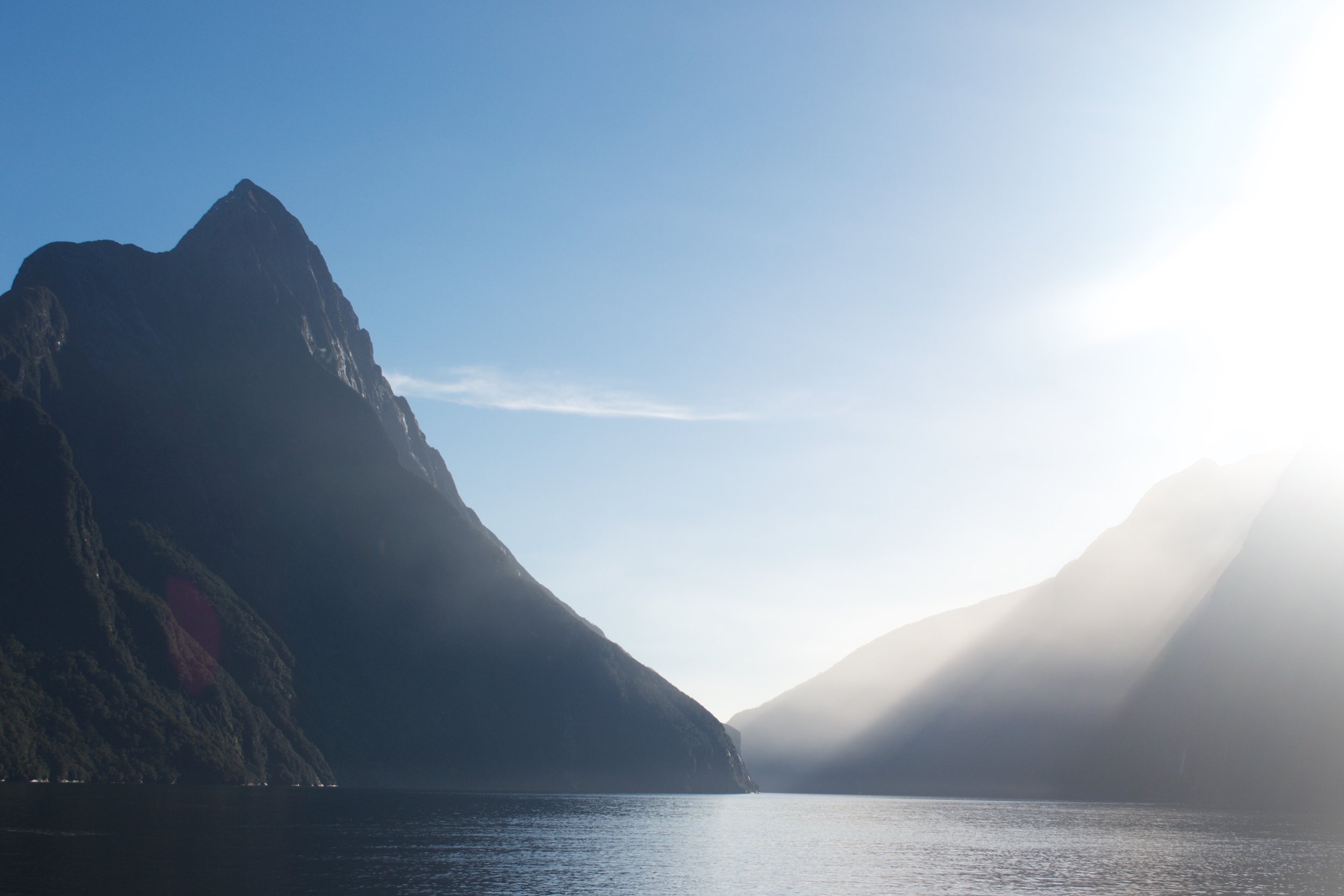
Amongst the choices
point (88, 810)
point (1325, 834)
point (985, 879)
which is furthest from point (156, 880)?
point (1325, 834)

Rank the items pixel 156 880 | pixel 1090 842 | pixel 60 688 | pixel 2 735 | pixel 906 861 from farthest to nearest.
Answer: pixel 60 688 → pixel 2 735 → pixel 1090 842 → pixel 906 861 → pixel 156 880

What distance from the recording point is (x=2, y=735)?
560 feet

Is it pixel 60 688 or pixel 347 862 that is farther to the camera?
pixel 60 688

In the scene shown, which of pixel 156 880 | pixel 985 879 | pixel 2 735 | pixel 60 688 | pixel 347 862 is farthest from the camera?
pixel 60 688

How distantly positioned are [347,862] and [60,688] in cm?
15680

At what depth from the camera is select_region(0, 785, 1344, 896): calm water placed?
67.2m

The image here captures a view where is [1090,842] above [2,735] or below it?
below

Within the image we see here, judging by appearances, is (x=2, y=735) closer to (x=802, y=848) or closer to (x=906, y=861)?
(x=802, y=848)

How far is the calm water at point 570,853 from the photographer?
67.2 metres

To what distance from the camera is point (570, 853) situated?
321 feet

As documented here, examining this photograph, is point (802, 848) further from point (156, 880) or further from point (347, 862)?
point (156, 880)

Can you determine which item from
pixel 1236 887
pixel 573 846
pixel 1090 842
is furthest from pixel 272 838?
pixel 1090 842

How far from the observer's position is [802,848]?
117625 mm

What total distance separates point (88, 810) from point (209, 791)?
261 ft
